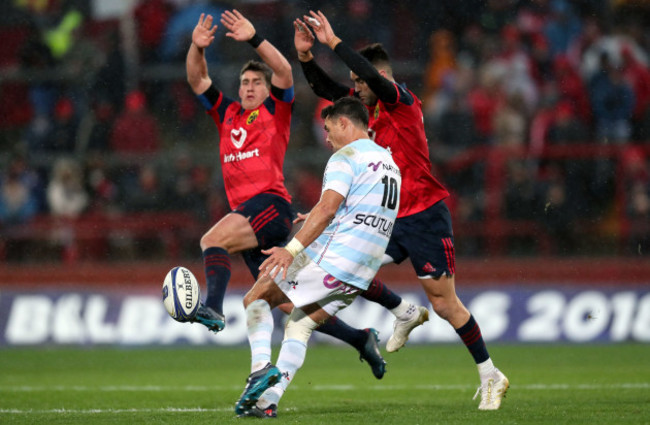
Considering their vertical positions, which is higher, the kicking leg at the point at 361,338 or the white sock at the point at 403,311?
the white sock at the point at 403,311

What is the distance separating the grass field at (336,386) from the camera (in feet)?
23.3

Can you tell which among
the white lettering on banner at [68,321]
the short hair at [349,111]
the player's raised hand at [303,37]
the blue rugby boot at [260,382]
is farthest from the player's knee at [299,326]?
the white lettering on banner at [68,321]

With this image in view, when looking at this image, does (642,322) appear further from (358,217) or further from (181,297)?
(181,297)

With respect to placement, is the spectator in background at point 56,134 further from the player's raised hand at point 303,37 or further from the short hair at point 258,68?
the player's raised hand at point 303,37

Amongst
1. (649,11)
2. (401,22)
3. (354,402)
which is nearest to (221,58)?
(401,22)

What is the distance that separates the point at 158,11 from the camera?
17438 mm

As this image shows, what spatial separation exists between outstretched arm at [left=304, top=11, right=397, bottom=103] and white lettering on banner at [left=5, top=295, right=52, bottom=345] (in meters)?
8.50

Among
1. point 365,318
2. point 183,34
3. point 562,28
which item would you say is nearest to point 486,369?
point 365,318

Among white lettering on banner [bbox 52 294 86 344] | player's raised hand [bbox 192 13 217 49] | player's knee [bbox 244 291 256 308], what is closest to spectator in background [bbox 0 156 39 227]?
white lettering on banner [bbox 52 294 86 344]

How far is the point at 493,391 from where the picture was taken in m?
7.64

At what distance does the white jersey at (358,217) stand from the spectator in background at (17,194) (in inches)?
381

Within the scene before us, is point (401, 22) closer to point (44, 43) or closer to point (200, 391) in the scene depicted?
point (44, 43)

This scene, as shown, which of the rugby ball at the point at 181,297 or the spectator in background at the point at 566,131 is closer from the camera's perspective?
the rugby ball at the point at 181,297

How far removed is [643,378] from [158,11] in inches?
433
